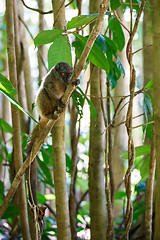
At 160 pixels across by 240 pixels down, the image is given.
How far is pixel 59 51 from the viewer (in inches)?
84.9

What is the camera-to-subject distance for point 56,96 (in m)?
2.76

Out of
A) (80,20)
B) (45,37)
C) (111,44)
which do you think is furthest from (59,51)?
(111,44)

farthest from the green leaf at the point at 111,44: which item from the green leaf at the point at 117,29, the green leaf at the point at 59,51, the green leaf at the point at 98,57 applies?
the green leaf at the point at 59,51

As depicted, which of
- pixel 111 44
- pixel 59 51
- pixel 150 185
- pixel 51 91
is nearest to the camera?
pixel 59 51

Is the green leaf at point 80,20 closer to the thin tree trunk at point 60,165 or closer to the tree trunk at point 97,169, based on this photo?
the thin tree trunk at point 60,165

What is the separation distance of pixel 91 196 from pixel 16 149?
33.6 inches

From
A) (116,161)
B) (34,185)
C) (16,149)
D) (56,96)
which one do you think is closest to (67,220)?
(34,185)

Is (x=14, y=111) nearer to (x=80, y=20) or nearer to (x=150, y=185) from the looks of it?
(x=80, y=20)

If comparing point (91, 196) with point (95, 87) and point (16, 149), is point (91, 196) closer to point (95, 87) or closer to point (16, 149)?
point (16, 149)

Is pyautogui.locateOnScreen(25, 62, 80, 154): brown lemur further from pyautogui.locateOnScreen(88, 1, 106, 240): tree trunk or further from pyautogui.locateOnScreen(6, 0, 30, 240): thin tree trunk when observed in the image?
pyautogui.locateOnScreen(88, 1, 106, 240): tree trunk


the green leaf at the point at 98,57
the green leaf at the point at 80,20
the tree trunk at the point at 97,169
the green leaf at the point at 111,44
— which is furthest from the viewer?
the tree trunk at the point at 97,169

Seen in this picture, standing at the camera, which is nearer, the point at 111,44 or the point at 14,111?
the point at 111,44

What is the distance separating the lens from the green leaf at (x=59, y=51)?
84.1 inches

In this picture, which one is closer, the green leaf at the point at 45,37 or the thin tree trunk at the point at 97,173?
the green leaf at the point at 45,37
